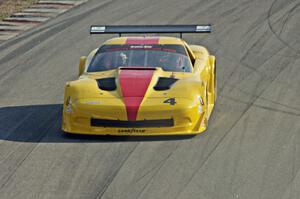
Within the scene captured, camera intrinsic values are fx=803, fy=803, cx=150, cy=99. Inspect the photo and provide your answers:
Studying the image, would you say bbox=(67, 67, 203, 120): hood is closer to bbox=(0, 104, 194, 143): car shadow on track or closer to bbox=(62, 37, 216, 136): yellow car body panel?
bbox=(62, 37, 216, 136): yellow car body panel

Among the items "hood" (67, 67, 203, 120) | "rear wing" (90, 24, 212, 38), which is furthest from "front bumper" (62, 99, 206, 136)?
"rear wing" (90, 24, 212, 38)

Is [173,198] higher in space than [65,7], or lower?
higher

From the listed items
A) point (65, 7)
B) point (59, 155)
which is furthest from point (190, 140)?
point (65, 7)

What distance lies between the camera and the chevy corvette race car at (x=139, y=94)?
36.6ft

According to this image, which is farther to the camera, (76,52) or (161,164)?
(76,52)

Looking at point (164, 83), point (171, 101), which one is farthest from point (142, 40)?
point (171, 101)

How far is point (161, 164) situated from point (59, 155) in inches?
56.4

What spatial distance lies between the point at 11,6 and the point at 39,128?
11474 millimetres

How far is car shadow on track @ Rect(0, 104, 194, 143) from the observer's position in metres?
11.4

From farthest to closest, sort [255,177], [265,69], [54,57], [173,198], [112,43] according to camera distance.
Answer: [54,57] → [265,69] → [112,43] → [255,177] → [173,198]

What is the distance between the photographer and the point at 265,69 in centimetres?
1566

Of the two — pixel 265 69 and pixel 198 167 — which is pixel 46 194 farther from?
pixel 265 69

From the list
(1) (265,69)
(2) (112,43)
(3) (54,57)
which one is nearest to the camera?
(2) (112,43)

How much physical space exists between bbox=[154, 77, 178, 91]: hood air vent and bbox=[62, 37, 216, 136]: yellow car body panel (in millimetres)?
52
